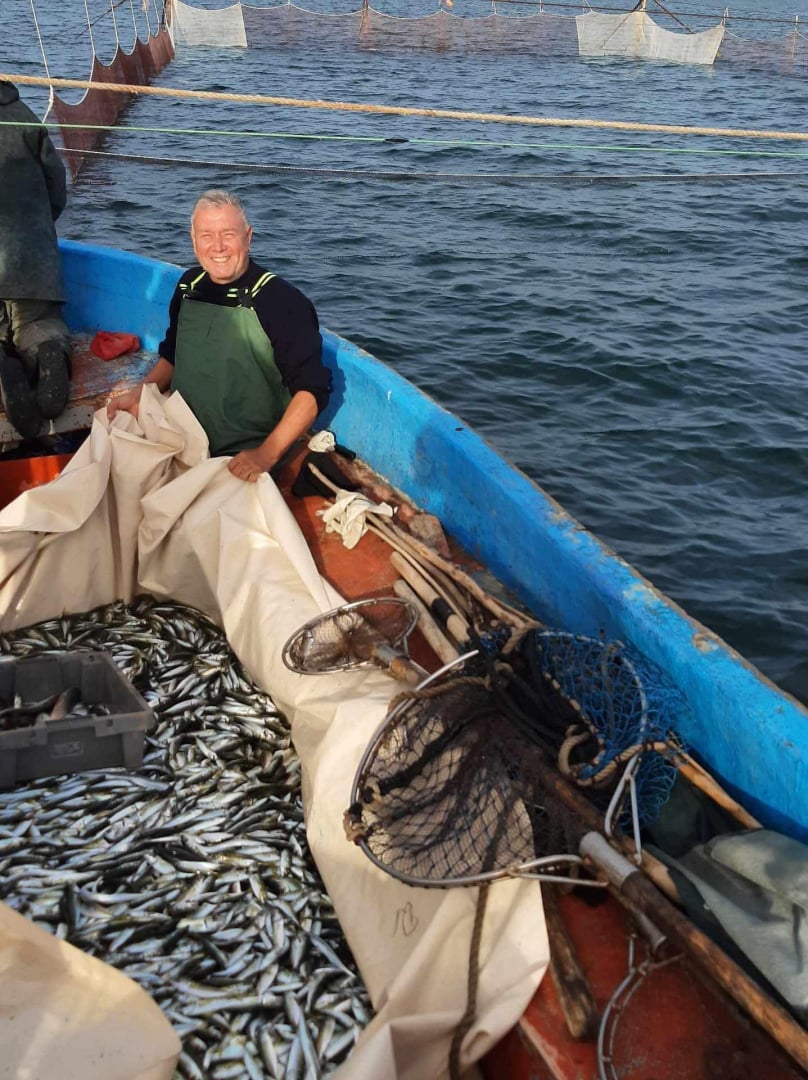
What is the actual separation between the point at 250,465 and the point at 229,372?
654mm

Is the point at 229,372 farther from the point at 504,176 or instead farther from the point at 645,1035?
the point at 504,176

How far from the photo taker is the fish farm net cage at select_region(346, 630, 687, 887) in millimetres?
3295

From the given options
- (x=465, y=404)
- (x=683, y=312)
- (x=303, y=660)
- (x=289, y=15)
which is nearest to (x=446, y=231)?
(x=683, y=312)

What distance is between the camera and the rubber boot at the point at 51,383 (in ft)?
20.2

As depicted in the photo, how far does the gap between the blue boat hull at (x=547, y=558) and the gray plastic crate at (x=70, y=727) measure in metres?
1.88

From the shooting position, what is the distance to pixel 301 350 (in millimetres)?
5246

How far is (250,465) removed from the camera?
5066 millimetres

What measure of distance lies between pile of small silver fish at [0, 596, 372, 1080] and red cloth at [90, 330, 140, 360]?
3.03 meters

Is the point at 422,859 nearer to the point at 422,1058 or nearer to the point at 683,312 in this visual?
the point at 422,1058

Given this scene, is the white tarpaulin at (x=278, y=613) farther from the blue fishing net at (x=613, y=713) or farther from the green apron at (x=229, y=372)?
the blue fishing net at (x=613, y=713)

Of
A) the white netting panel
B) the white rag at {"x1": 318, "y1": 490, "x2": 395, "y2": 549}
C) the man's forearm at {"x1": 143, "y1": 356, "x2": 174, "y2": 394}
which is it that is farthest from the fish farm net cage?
the white netting panel

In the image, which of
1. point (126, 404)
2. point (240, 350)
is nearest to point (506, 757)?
point (240, 350)

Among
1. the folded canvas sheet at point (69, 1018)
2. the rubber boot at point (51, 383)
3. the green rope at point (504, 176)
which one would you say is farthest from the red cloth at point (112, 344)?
the green rope at point (504, 176)

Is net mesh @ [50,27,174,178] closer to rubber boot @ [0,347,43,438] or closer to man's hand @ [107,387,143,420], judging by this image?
rubber boot @ [0,347,43,438]
